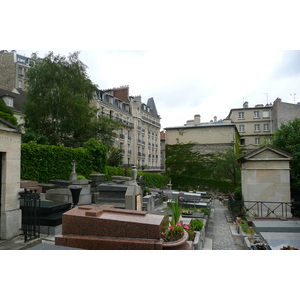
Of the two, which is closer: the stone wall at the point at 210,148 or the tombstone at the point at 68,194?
the tombstone at the point at 68,194

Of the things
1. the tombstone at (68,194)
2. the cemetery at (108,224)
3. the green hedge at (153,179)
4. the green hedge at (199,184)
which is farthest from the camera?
the green hedge at (199,184)

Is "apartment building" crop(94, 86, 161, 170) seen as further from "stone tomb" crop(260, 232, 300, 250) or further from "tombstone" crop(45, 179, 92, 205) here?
"stone tomb" crop(260, 232, 300, 250)

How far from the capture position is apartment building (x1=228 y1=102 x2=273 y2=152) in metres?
46.2

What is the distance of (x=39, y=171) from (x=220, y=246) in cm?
1185

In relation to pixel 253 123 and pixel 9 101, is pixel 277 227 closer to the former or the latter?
pixel 9 101

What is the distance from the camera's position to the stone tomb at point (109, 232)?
475cm

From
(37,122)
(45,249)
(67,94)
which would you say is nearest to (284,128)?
(45,249)

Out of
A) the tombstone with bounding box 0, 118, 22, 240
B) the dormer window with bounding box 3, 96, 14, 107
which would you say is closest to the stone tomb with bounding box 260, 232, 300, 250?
the tombstone with bounding box 0, 118, 22, 240

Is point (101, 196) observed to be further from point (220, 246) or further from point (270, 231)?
point (270, 231)

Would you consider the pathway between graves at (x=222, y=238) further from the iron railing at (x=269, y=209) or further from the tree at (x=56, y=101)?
the tree at (x=56, y=101)

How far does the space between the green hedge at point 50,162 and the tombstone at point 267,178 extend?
1180cm

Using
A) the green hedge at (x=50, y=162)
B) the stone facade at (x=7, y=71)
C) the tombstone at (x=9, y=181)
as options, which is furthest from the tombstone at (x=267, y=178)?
the stone facade at (x=7, y=71)

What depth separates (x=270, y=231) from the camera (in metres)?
7.78

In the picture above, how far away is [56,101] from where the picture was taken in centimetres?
2186
